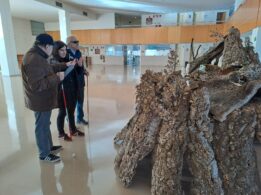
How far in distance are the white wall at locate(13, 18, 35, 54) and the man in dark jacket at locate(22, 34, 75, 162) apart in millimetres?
16316

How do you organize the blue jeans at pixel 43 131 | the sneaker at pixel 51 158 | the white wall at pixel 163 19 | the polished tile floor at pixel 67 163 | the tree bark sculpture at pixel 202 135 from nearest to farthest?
the tree bark sculpture at pixel 202 135, the polished tile floor at pixel 67 163, the blue jeans at pixel 43 131, the sneaker at pixel 51 158, the white wall at pixel 163 19

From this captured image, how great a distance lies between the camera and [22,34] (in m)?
16.3

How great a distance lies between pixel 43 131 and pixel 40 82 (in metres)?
0.63

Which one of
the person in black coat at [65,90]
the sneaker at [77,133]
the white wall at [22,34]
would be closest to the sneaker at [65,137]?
the person in black coat at [65,90]

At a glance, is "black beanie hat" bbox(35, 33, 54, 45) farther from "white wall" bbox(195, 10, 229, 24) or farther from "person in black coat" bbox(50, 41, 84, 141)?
"white wall" bbox(195, 10, 229, 24)

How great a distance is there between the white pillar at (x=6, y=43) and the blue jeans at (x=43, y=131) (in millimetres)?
8363

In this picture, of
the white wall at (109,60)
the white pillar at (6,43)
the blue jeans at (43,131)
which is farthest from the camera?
the white wall at (109,60)

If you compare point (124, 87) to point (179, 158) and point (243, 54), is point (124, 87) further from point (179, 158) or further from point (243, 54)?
point (179, 158)

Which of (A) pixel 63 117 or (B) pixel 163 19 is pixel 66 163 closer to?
(A) pixel 63 117

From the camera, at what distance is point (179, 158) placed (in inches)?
67.9

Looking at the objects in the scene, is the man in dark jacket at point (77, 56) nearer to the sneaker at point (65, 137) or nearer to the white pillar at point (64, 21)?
the sneaker at point (65, 137)

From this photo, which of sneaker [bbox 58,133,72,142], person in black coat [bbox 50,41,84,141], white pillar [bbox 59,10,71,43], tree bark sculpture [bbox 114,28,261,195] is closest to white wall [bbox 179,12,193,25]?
white pillar [bbox 59,10,71,43]

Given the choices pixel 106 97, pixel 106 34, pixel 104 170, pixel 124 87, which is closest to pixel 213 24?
pixel 106 34

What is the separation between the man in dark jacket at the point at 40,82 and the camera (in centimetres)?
208
